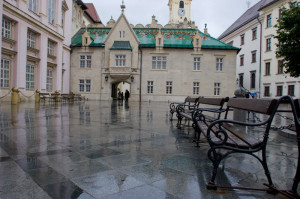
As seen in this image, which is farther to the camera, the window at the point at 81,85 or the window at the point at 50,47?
the window at the point at 81,85

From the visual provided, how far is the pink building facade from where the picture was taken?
68.6ft

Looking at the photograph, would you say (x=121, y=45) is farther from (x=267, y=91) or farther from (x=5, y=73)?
(x=267, y=91)

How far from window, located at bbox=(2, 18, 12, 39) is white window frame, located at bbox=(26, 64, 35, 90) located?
3.78 metres

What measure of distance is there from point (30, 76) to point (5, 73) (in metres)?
3.72

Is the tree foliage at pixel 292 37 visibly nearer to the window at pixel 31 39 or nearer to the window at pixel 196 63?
the window at pixel 196 63

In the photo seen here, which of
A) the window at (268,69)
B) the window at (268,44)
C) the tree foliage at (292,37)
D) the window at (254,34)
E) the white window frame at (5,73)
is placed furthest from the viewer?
the window at (254,34)

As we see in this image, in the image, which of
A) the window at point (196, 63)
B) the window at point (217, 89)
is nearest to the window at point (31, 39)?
the window at point (196, 63)

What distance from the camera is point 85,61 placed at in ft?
115

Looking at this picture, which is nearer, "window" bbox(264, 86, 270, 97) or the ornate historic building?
the ornate historic building

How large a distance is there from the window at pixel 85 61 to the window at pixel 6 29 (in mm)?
14029

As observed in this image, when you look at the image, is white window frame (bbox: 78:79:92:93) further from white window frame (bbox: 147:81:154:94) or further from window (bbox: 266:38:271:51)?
window (bbox: 266:38:271:51)

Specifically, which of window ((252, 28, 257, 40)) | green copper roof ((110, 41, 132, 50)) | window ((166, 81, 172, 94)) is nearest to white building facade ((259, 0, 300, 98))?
window ((252, 28, 257, 40))

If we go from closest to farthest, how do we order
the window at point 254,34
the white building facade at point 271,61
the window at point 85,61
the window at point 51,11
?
the window at point 51,11
the window at point 85,61
the white building facade at point 271,61
the window at point 254,34

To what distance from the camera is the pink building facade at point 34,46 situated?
20922 millimetres
